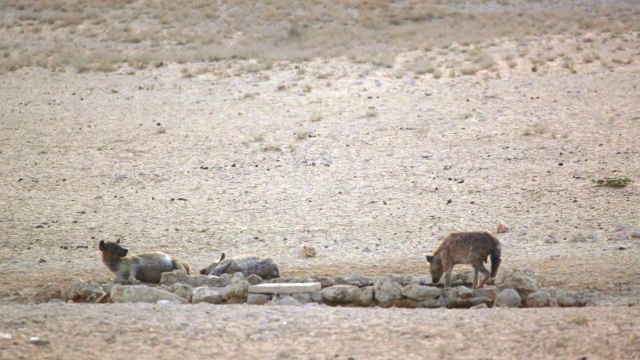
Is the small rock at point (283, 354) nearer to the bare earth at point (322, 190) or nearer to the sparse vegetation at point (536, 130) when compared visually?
the bare earth at point (322, 190)

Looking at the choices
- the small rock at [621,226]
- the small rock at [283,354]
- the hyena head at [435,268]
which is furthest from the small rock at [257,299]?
the small rock at [621,226]

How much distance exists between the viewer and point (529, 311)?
A: 934cm

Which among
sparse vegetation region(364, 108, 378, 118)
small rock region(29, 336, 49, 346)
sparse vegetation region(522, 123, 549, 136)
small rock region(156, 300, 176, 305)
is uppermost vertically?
sparse vegetation region(364, 108, 378, 118)

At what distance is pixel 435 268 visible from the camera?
34.9ft

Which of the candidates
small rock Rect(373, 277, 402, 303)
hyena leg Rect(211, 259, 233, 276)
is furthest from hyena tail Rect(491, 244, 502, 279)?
hyena leg Rect(211, 259, 233, 276)

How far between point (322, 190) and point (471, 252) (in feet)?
18.9

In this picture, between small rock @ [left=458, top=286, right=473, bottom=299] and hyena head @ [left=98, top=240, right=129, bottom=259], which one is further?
hyena head @ [left=98, top=240, right=129, bottom=259]

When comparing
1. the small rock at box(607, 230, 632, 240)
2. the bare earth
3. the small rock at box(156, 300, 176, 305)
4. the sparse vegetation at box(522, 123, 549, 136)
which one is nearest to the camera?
the bare earth

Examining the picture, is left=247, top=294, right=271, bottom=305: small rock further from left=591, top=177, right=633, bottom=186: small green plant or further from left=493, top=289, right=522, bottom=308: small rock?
left=591, top=177, right=633, bottom=186: small green plant

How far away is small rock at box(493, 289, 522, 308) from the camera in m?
9.98

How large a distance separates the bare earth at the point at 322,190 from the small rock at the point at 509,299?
607mm

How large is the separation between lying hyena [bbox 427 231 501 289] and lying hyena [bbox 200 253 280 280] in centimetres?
175

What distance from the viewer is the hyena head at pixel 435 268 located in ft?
34.8

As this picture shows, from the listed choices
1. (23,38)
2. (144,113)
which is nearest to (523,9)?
(23,38)
